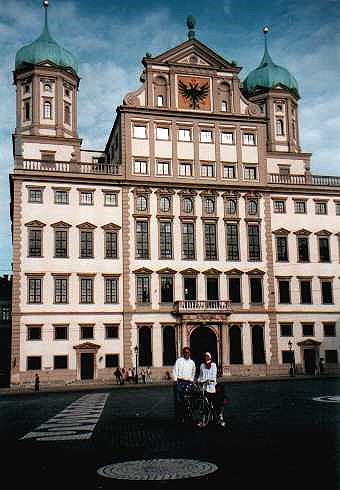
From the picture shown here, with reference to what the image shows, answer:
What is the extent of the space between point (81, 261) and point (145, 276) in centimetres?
575

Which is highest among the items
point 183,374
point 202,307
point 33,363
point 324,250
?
point 324,250

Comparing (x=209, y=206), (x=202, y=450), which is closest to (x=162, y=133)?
(x=209, y=206)

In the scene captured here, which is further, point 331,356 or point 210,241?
point 331,356

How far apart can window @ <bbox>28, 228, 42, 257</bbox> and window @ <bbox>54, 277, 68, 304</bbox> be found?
2.72 meters

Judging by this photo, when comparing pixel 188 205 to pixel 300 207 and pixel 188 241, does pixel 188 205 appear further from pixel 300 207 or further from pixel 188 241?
pixel 300 207

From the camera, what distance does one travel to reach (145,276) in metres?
55.9

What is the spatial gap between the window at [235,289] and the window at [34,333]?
675 inches

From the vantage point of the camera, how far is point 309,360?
191ft

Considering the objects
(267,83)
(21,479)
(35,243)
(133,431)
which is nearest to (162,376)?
(35,243)

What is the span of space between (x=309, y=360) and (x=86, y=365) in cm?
2043

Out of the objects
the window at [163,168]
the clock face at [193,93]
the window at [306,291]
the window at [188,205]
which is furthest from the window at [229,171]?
the window at [306,291]

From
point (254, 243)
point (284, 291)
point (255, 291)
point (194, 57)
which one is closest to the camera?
point (255, 291)

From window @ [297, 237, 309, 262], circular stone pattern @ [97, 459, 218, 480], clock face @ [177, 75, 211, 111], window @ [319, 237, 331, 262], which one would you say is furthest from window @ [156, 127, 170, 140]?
circular stone pattern @ [97, 459, 218, 480]

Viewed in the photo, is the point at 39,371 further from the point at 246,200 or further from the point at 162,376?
the point at 246,200
